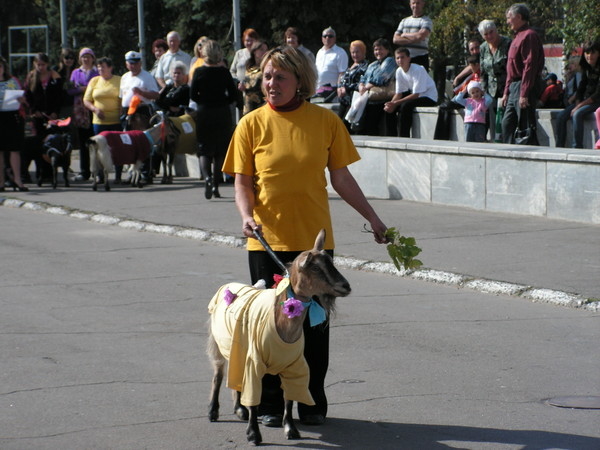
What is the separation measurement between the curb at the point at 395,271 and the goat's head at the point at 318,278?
13.4 ft

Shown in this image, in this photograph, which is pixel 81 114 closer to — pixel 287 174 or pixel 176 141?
pixel 176 141

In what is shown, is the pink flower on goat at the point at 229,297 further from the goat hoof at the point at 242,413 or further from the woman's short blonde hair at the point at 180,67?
the woman's short blonde hair at the point at 180,67

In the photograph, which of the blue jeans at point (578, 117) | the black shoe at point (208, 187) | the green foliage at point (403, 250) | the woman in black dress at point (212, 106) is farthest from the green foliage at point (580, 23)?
the green foliage at point (403, 250)

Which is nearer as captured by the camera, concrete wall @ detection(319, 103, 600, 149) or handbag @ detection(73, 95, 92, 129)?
concrete wall @ detection(319, 103, 600, 149)

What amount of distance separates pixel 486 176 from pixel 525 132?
119cm

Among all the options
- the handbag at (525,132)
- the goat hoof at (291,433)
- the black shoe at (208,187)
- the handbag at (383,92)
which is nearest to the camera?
the goat hoof at (291,433)

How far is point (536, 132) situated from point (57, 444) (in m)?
10.7

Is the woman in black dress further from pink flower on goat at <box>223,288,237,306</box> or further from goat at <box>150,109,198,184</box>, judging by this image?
pink flower on goat at <box>223,288,237,306</box>

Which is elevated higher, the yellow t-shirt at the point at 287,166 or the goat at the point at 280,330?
the yellow t-shirt at the point at 287,166

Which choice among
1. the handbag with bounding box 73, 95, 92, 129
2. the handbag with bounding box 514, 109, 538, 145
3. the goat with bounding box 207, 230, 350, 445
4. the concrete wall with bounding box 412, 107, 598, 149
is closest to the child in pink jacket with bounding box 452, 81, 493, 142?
the concrete wall with bounding box 412, 107, 598, 149

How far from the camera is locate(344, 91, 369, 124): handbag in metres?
17.4

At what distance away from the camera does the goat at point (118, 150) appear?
59.0 ft

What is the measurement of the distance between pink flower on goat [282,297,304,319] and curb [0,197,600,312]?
419 centimetres

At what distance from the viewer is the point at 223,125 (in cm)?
1664
